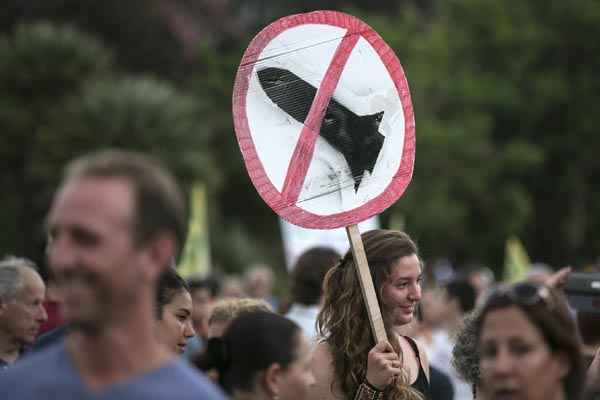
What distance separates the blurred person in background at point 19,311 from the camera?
6465 mm

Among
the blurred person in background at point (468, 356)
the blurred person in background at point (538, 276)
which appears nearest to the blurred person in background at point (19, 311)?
the blurred person in background at point (468, 356)

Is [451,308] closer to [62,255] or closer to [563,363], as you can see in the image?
[563,363]

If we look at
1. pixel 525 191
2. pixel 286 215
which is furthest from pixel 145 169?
pixel 525 191

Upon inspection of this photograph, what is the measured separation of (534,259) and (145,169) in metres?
37.4

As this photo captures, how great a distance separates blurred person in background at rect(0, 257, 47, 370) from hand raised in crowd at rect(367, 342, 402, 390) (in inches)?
76.5

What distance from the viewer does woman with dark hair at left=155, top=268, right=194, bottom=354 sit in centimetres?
546

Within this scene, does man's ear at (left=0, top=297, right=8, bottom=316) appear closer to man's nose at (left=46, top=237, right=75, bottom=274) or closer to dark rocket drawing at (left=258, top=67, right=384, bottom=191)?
dark rocket drawing at (left=258, top=67, right=384, bottom=191)

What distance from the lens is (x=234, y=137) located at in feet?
112

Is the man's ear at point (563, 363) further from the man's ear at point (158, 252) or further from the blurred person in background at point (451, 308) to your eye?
the blurred person in background at point (451, 308)

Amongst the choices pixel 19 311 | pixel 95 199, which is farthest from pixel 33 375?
pixel 19 311

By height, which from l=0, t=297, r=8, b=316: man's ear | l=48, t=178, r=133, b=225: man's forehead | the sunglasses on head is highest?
l=48, t=178, r=133, b=225: man's forehead

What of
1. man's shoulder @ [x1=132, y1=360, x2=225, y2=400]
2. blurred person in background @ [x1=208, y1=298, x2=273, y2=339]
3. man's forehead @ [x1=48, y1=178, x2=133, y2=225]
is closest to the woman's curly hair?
blurred person in background @ [x1=208, y1=298, x2=273, y2=339]

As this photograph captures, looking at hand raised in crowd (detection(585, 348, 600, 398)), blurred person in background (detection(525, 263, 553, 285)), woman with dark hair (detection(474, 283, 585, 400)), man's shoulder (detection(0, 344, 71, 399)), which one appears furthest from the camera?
blurred person in background (detection(525, 263, 553, 285))

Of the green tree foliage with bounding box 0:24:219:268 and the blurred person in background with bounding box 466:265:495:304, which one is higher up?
the green tree foliage with bounding box 0:24:219:268
